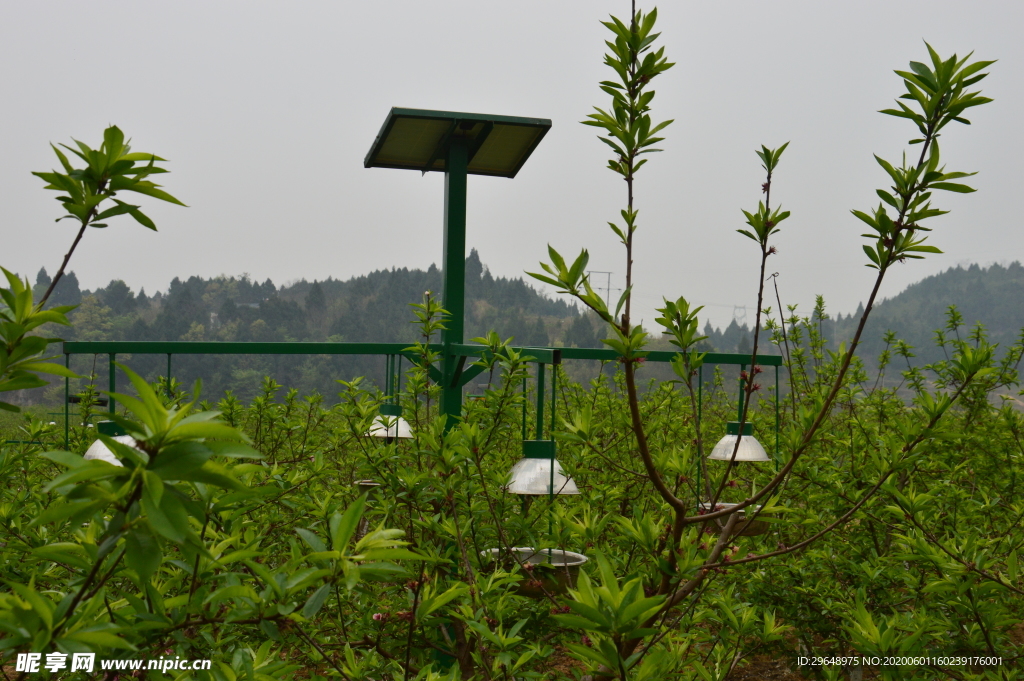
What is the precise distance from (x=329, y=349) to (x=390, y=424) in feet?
3.22

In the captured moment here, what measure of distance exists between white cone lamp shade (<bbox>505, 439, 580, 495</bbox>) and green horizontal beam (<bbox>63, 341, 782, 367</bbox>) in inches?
17.3

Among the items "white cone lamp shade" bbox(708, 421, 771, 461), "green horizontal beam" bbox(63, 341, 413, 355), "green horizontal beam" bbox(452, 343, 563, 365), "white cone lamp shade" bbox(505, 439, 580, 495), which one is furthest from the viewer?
"green horizontal beam" bbox(63, 341, 413, 355)

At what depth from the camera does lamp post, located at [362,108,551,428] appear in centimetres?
484

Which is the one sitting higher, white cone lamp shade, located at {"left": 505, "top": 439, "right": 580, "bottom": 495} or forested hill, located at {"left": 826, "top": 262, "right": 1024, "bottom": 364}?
forested hill, located at {"left": 826, "top": 262, "right": 1024, "bottom": 364}

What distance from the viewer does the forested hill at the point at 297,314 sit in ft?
201

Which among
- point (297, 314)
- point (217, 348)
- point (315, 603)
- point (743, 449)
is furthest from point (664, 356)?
point (297, 314)

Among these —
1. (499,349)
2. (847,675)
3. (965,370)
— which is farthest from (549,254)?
(847,675)

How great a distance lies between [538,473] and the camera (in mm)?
2818

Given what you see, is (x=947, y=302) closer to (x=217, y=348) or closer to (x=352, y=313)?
(x=352, y=313)

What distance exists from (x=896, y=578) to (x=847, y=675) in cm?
192

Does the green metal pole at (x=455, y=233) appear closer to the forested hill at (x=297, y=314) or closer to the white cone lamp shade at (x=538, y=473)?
the white cone lamp shade at (x=538, y=473)

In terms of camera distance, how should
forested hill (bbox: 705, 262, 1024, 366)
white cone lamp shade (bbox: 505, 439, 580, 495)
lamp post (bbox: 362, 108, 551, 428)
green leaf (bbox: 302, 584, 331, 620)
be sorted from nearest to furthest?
1. green leaf (bbox: 302, 584, 331, 620)
2. white cone lamp shade (bbox: 505, 439, 580, 495)
3. lamp post (bbox: 362, 108, 551, 428)
4. forested hill (bbox: 705, 262, 1024, 366)

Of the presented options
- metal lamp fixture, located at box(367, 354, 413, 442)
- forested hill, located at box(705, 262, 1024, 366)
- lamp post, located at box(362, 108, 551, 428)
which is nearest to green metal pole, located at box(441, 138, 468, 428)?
lamp post, located at box(362, 108, 551, 428)

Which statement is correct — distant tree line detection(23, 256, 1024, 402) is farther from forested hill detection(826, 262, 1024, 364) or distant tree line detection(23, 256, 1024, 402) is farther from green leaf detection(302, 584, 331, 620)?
green leaf detection(302, 584, 331, 620)
